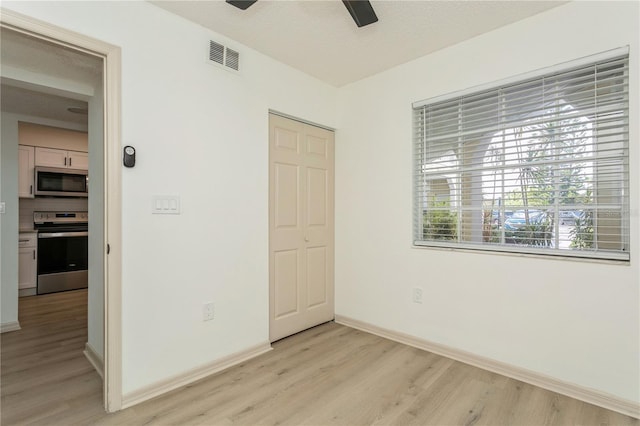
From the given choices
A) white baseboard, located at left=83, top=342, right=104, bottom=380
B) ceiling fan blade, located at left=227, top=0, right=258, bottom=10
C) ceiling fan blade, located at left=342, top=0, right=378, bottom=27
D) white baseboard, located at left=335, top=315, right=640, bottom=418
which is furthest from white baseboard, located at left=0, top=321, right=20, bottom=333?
ceiling fan blade, located at left=342, top=0, right=378, bottom=27

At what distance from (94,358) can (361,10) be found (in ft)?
10.6

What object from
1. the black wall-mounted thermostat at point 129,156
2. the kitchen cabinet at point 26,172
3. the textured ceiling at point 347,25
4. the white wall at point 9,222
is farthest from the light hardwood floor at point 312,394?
the kitchen cabinet at point 26,172

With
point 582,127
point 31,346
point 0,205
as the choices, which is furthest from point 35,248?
point 582,127

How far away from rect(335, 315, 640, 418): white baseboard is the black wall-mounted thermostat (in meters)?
2.53

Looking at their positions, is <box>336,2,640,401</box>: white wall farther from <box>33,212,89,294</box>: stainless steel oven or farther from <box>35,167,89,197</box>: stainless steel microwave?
<box>33,212,89,294</box>: stainless steel oven

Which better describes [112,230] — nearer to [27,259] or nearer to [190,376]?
[190,376]

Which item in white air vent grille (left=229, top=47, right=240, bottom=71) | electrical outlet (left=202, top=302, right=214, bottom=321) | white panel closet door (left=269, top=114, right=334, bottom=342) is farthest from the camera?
white panel closet door (left=269, top=114, right=334, bottom=342)

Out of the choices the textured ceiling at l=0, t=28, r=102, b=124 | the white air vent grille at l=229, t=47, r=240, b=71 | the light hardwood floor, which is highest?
the white air vent grille at l=229, t=47, r=240, b=71

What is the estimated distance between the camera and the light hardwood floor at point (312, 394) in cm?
188

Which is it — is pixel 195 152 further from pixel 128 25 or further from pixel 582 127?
pixel 582 127

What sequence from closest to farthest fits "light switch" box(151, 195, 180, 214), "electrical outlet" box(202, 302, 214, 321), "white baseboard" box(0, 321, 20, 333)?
"light switch" box(151, 195, 180, 214)
"electrical outlet" box(202, 302, 214, 321)
"white baseboard" box(0, 321, 20, 333)

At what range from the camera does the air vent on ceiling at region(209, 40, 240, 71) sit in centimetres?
244

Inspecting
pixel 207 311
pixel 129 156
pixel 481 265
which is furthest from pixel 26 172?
pixel 481 265

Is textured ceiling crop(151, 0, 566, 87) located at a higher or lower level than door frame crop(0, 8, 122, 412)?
higher
